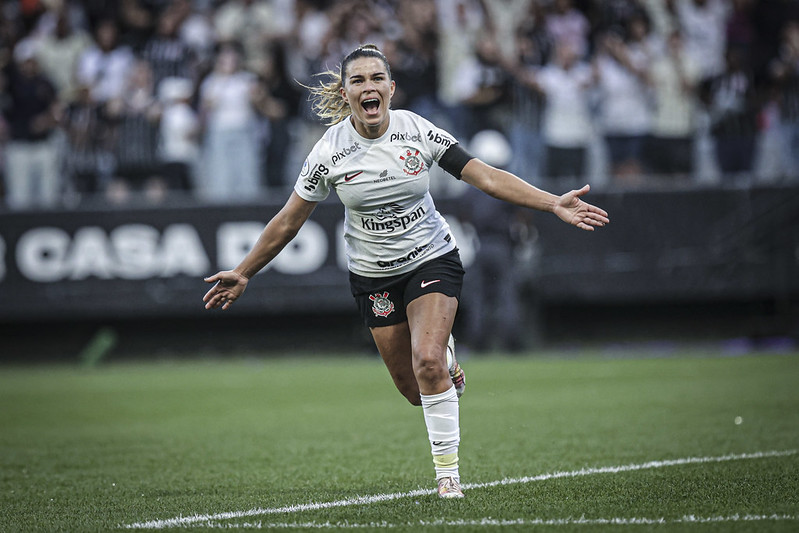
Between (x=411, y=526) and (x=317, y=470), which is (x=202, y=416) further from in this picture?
(x=411, y=526)

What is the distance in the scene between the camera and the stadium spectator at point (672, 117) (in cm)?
1548

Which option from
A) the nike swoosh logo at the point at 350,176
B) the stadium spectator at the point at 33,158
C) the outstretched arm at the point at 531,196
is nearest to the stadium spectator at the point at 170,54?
the stadium spectator at the point at 33,158

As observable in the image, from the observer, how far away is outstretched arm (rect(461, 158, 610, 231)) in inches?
233

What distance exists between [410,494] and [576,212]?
66.4 inches

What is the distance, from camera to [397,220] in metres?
6.28

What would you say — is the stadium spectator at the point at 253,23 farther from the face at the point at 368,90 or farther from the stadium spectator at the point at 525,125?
the face at the point at 368,90

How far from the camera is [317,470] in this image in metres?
7.18

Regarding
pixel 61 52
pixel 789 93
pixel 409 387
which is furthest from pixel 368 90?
pixel 61 52

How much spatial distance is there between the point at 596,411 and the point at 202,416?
3459 millimetres

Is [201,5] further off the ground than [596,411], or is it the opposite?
[201,5]

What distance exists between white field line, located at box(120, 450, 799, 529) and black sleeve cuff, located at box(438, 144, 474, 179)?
1.69 m

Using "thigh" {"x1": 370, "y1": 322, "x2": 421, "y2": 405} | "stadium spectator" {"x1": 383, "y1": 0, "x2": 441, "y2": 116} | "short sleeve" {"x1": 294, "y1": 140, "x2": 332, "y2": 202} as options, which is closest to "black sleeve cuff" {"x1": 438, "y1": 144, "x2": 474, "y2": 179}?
"short sleeve" {"x1": 294, "y1": 140, "x2": 332, "y2": 202}

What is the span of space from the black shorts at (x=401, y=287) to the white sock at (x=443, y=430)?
1.75 feet

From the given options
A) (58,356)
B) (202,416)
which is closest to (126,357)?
(58,356)
